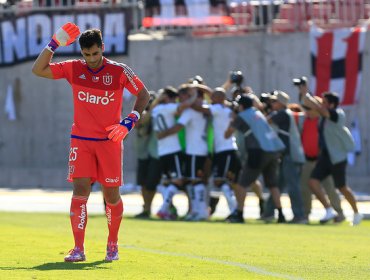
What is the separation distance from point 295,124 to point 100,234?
5755 mm

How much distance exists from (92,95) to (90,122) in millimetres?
223

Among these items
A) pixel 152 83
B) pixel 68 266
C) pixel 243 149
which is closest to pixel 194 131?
pixel 243 149

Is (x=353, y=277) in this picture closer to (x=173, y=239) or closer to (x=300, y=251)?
(x=300, y=251)

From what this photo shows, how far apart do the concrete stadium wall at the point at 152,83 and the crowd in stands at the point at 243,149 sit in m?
7.53

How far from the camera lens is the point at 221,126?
69.5ft

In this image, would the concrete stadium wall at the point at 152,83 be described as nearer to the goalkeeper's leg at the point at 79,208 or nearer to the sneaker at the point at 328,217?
the sneaker at the point at 328,217

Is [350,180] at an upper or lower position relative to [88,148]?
lower

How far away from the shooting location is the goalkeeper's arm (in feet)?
39.1

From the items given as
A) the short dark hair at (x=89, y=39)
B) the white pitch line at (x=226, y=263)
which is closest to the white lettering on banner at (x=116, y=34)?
the white pitch line at (x=226, y=263)

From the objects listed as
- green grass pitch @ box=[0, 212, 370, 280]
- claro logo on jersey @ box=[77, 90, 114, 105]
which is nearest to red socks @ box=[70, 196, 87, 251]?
green grass pitch @ box=[0, 212, 370, 280]

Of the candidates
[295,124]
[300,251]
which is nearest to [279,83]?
[295,124]

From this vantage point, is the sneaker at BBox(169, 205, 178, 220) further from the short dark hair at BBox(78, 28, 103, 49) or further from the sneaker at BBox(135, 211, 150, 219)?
the short dark hair at BBox(78, 28, 103, 49)

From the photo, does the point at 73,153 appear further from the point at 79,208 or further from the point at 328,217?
the point at 328,217

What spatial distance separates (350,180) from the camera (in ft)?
94.0
